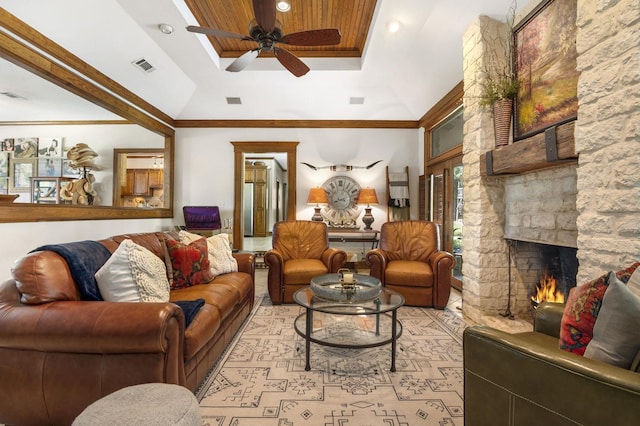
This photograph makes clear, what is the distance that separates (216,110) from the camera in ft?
17.8

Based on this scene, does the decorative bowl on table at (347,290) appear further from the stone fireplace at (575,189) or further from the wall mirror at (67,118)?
the wall mirror at (67,118)

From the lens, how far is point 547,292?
2.85 meters

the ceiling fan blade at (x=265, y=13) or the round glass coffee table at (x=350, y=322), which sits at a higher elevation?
the ceiling fan blade at (x=265, y=13)

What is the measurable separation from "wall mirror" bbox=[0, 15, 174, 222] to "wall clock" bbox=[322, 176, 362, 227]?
3.02 meters

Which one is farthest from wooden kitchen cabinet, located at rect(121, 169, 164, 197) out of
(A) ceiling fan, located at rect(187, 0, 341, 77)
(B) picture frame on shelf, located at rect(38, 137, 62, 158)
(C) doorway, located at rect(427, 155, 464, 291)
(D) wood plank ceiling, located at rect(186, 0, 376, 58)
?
(C) doorway, located at rect(427, 155, 464, 291)

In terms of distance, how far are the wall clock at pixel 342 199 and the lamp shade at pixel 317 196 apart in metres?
0.20

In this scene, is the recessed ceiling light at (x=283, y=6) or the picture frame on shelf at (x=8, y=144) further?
the picture frame on shelf at (x=8, y=144)

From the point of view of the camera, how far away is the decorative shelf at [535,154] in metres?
2.07

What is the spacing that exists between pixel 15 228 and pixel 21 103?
2599 mm

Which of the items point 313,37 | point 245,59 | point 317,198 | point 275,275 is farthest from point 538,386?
point 317,198

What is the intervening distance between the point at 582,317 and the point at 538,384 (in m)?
0.36

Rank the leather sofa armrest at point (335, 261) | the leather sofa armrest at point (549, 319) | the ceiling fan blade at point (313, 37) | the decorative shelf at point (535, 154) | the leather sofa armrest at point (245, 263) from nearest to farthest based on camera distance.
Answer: the leather sofa armrest at point (549, 319)
the decorative shelf at point (535, 154)
the ceiling fan blade at point (313, 37)
the leather sofa armrest at point (245, 263)
the leather sofa armrest at point (335, 261)

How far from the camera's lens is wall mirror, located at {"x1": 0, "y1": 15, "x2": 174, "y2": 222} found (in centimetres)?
282

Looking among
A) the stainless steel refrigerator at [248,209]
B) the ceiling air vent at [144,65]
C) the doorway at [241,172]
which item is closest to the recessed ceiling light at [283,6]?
the ceiling air vent at [144,65]
